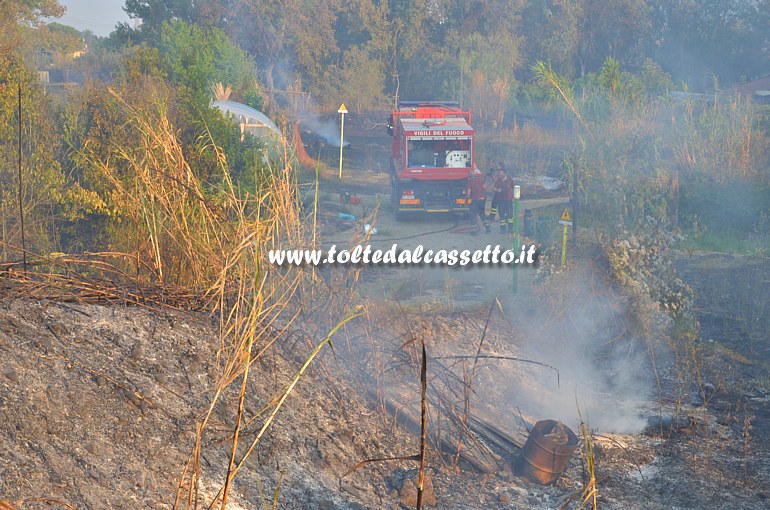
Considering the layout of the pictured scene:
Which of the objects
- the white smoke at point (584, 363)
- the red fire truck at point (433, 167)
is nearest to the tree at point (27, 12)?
the red fire truck at point (433, 167)

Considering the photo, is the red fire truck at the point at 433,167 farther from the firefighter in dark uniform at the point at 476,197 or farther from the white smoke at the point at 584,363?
the white smoke at the point at 584,363

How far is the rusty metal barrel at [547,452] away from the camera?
6.57 metres

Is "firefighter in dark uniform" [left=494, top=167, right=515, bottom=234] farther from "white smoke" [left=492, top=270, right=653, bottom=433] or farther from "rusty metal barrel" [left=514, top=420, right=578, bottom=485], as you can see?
"rusty metal barrel" [left=514, top=420, right=578, bottom=485]

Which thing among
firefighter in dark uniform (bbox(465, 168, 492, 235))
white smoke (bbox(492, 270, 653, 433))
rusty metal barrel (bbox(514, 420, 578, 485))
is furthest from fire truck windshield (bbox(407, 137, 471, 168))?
rusty metal barrel (bbox(514, 420, 578, 485))

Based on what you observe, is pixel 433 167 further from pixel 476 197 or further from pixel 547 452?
pixel 547 452

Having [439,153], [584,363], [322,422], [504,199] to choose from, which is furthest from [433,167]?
[322,422]

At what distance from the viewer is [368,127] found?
3922cm

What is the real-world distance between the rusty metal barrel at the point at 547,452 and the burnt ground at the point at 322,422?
0.11 meters

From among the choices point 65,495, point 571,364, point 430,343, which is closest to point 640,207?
point 571,364

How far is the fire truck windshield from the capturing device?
61.6 ft

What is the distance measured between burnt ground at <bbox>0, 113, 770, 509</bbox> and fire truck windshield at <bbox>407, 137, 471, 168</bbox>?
927 centimetres

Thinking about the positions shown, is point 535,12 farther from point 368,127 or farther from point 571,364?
point 571,364

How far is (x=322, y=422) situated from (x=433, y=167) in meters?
12.8

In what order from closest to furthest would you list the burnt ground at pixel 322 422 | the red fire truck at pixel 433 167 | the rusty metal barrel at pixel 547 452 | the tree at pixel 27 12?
the burnt ground at pixel 322 422
the rusty metal barrel at pixel 547 452
the tree at pixel 27 12
the red fire truck at pixel 433 167
